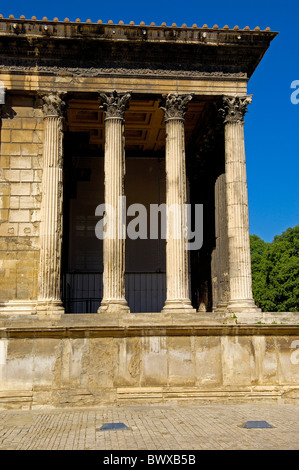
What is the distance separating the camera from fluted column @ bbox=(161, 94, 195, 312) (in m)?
17.7

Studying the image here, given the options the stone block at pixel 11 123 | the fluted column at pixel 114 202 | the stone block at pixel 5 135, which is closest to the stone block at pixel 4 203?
the stone block at pixel 5 135

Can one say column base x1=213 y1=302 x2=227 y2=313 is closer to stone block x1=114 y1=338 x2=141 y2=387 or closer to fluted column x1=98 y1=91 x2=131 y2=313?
fluted column x1=98 y1=91 x2=131 y2=313

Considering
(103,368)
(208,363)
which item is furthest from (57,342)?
(208,363)

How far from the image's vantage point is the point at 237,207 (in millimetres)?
18672

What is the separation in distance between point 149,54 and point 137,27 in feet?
3.47

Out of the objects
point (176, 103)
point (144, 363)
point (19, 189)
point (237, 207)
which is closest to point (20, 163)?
point (19, 189)

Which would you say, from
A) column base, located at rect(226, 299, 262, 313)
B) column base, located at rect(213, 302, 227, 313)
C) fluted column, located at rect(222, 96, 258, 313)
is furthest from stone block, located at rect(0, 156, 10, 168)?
column base, located at rect(213, 302, 227, 313)

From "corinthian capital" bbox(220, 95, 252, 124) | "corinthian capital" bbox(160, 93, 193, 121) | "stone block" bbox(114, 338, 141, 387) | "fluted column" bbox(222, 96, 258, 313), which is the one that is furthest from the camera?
"corinthian capital" bbox(220, 95, 252, 124)

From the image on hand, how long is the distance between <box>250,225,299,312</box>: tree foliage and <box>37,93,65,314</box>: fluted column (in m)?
31.6

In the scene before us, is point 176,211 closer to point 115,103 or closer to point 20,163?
point 115,103

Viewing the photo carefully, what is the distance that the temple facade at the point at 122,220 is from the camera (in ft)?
49.2

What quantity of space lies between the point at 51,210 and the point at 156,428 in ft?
30.1

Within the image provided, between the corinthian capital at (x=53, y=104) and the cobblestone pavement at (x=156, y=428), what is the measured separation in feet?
34.3

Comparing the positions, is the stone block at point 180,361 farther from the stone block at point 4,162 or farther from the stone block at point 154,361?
the stone block at point 4,162
